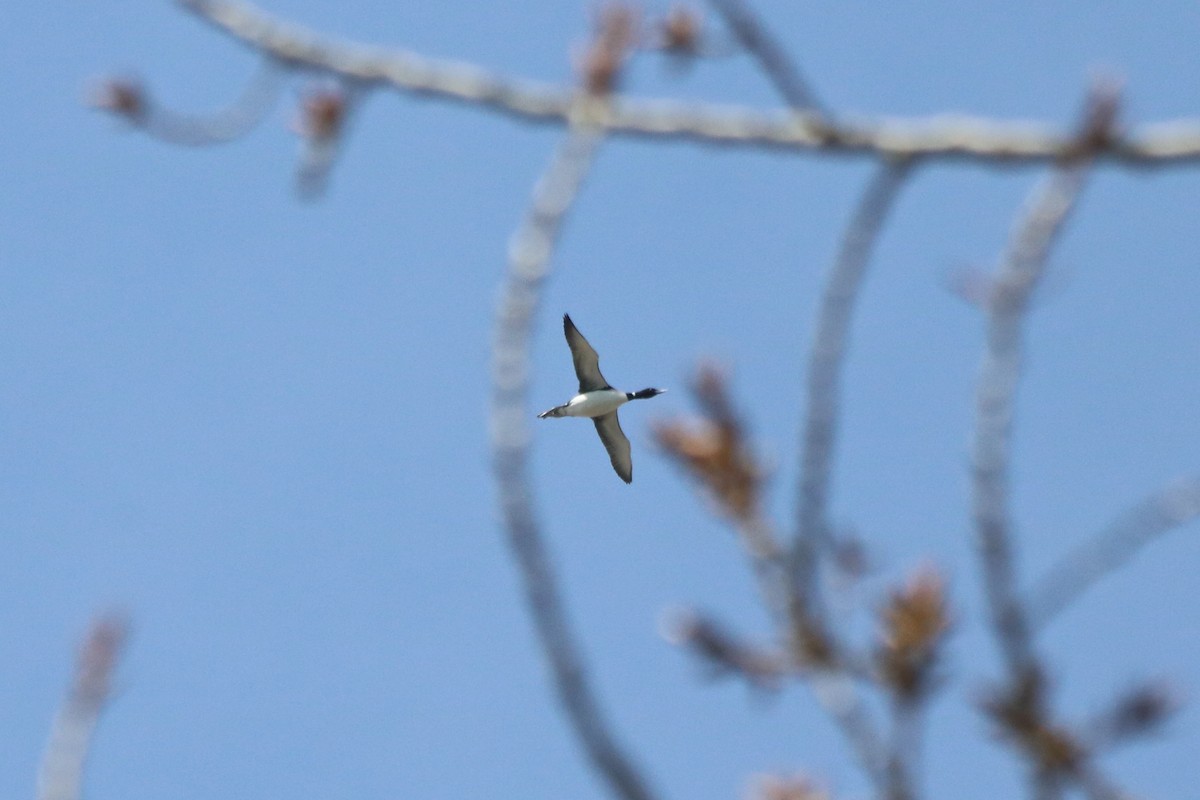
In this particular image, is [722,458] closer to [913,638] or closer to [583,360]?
→ [913,638]

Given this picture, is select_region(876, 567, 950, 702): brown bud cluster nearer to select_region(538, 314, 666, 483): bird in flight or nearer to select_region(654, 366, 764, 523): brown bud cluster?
select_region(654, 366, 764, 523): brown bud cluster

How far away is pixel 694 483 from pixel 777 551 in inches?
10.9

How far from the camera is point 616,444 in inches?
756

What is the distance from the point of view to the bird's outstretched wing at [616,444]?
18828 millimetres

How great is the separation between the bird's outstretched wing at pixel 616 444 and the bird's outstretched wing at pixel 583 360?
5.27 ft

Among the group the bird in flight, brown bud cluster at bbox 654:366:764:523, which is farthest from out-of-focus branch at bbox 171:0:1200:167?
the bird in flight

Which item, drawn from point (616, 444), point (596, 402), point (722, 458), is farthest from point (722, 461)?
point (616, 444)

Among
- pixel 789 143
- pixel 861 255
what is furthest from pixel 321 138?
pixel 861 255

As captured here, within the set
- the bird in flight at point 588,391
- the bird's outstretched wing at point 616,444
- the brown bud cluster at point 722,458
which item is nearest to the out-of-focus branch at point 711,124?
the brown bud cluster at point 722,458

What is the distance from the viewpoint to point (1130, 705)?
3650 mm

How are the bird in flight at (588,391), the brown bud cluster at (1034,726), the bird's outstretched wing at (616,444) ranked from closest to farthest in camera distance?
1. the brown bud cluster at (1034,726)
2. the bird in flight at (588,391)
3. the bird's outstretched wing at (616,444)

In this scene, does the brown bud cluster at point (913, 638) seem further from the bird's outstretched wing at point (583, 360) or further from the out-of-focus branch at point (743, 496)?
the bird's outstretched wing at point (583, 360)

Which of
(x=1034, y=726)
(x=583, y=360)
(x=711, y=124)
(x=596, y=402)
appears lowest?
(x=1034, y=726)

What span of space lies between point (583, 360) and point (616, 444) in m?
2.58
